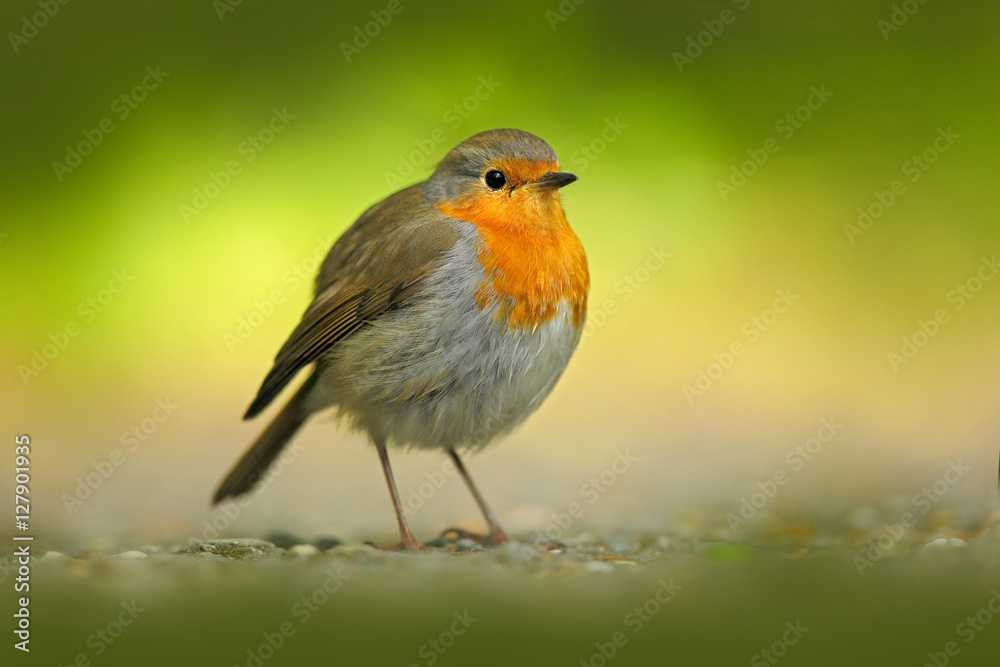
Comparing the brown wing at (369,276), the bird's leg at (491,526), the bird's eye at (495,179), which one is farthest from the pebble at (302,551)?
the bird's eye at (495,179)

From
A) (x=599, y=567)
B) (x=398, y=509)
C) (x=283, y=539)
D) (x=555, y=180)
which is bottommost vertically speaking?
(x=283, y=539)

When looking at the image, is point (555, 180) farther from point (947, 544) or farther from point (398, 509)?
point (947, 544)

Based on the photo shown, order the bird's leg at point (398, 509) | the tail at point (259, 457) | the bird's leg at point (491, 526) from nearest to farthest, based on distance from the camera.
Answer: the bird's leg at point (398, 509) → the bird's leg at point (491, 526) → the tail at point (259, 457)

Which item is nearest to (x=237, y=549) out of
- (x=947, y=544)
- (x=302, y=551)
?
(x=302, y=551)

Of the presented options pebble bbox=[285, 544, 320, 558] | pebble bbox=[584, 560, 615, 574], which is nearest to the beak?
pebble bbox=[584, 560, 615, 574]

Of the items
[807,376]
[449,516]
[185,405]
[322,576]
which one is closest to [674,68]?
[807,376]

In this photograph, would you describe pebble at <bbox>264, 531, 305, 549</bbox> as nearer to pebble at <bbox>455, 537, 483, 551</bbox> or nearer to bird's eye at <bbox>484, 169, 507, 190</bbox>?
pebble at <bbox>455, 537, 483, 551</bbox>

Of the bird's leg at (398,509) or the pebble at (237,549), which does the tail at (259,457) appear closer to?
the bird's leg at (398,509)
